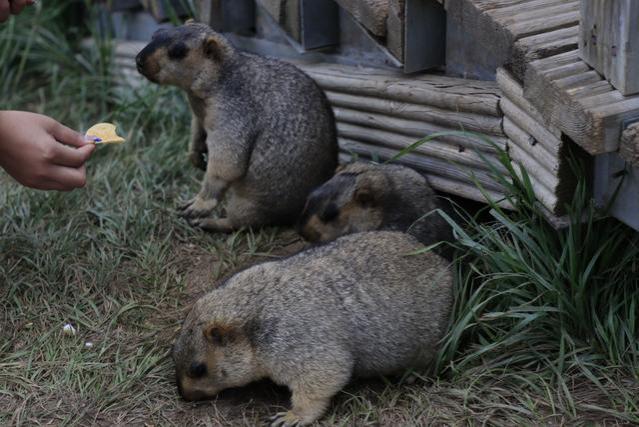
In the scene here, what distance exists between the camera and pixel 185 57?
6.00 metres

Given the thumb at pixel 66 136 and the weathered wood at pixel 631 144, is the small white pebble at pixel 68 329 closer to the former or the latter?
the thumb at pixel 66 136

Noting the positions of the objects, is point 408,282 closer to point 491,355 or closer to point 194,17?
point 491,355

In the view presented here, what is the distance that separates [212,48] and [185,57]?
19 cm

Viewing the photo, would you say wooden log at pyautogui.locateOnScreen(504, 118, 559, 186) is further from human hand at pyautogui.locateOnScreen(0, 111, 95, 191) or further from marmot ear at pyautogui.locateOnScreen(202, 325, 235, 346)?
human hand at pyautogui.locateOnScreen(0, 111, 95, 191)

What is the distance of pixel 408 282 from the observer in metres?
4.80

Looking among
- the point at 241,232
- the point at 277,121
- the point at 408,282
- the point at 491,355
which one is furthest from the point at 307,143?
the point at 491,355

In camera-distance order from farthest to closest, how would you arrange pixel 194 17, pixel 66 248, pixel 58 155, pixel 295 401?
1. pixel 194 17
2. pixel 66 248
3. pixel 58 155
4. pixel 295 401

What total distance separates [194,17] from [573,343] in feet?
14.1

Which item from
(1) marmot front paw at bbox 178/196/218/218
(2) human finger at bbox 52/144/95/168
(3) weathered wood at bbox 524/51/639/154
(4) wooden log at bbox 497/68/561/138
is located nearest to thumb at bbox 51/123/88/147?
(2) human finger at bbox 52/144/95/168

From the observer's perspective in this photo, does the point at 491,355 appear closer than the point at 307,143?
Yes

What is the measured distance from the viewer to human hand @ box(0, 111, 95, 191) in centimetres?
482

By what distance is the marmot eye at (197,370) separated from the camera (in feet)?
15.1

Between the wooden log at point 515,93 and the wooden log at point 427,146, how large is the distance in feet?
1.13

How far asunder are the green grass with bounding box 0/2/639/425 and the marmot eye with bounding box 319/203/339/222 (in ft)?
1.83
